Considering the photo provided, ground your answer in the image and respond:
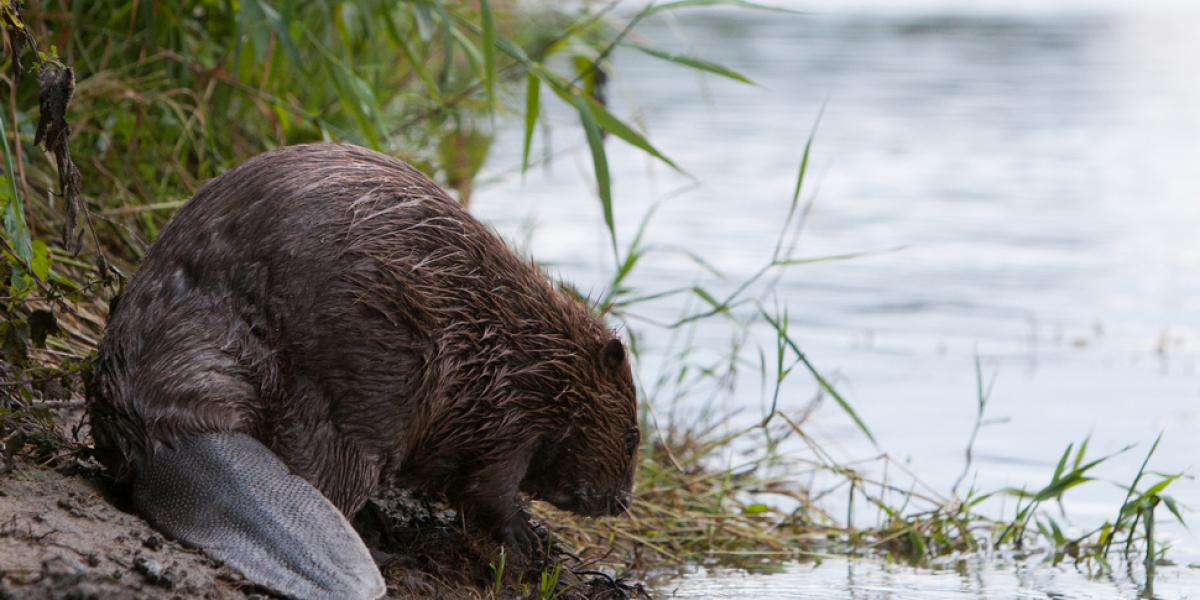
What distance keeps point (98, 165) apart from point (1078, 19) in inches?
834

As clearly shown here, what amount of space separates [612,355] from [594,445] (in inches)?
6.7

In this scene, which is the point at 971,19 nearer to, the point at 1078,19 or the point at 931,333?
the point at 1078,19

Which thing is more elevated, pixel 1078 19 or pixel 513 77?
pixel 1078 19

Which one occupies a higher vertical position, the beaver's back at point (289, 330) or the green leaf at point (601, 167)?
the green leaf at point (601, 167)

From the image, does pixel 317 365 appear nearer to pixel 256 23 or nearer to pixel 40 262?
pixel 40 262

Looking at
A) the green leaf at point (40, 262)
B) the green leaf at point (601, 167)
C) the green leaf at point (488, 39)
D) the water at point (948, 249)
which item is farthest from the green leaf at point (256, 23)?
the water at point (948, 249)

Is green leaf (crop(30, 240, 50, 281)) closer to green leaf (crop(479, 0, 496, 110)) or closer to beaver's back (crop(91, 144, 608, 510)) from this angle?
beaver's back (crop(91, 144, 608, 510))

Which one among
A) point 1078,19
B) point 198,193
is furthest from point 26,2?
point 1078,19

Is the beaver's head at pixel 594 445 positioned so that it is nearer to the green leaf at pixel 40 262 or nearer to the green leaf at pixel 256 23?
the green leaf at pixel 40 262

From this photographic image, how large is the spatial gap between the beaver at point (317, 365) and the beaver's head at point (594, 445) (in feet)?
0.18

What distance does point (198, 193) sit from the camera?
204 centimetres

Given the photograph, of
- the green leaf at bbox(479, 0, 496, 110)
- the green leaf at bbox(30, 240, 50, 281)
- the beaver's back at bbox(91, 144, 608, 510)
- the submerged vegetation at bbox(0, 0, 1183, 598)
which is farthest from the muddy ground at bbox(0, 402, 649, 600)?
the green leaf at bbox(479, 0, 496, 110)

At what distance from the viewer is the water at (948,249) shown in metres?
3.55

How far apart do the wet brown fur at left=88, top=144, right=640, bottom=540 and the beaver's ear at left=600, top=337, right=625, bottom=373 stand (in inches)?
5.0
